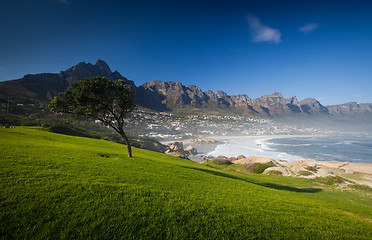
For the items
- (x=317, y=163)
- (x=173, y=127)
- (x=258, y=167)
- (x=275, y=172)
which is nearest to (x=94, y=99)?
(x=275, y=172)

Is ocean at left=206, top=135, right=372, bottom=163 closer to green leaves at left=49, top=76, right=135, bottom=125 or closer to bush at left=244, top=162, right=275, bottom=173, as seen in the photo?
bush at left=244, top=162, right=275, bottom=173

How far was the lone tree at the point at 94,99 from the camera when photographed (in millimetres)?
14742

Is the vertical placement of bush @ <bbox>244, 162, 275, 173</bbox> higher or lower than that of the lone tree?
lower

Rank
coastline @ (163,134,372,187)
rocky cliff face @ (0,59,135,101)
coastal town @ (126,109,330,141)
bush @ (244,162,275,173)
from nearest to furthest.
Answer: coastline @ (163,134,372,187), bush @ (244,162,275,173), rocky cliff face @ (0,59,135,101), coastal town @ (126,109,330,141)

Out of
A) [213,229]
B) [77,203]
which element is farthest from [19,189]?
[213,229]

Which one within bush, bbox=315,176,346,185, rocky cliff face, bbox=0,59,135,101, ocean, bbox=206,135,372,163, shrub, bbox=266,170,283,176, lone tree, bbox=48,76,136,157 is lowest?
ocean, bbox=206,135,372,163

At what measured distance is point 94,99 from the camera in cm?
1527

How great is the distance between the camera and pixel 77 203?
234 inches

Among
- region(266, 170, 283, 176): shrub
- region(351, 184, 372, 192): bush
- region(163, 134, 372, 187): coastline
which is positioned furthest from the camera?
region(266, 170, 283, 176): shrub

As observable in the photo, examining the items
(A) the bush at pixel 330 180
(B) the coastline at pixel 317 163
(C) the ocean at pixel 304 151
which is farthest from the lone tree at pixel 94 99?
(C) the ocean at pixel 304 151

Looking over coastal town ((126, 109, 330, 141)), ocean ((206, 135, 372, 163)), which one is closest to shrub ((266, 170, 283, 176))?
ocean ((206, 135, 372, 163))

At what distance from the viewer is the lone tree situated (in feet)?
48.4

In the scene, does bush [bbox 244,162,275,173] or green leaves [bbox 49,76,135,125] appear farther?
bush [bbox 244,162,275,173]

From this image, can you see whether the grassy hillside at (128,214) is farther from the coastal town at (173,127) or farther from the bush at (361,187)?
the coastal town at (173,127)
